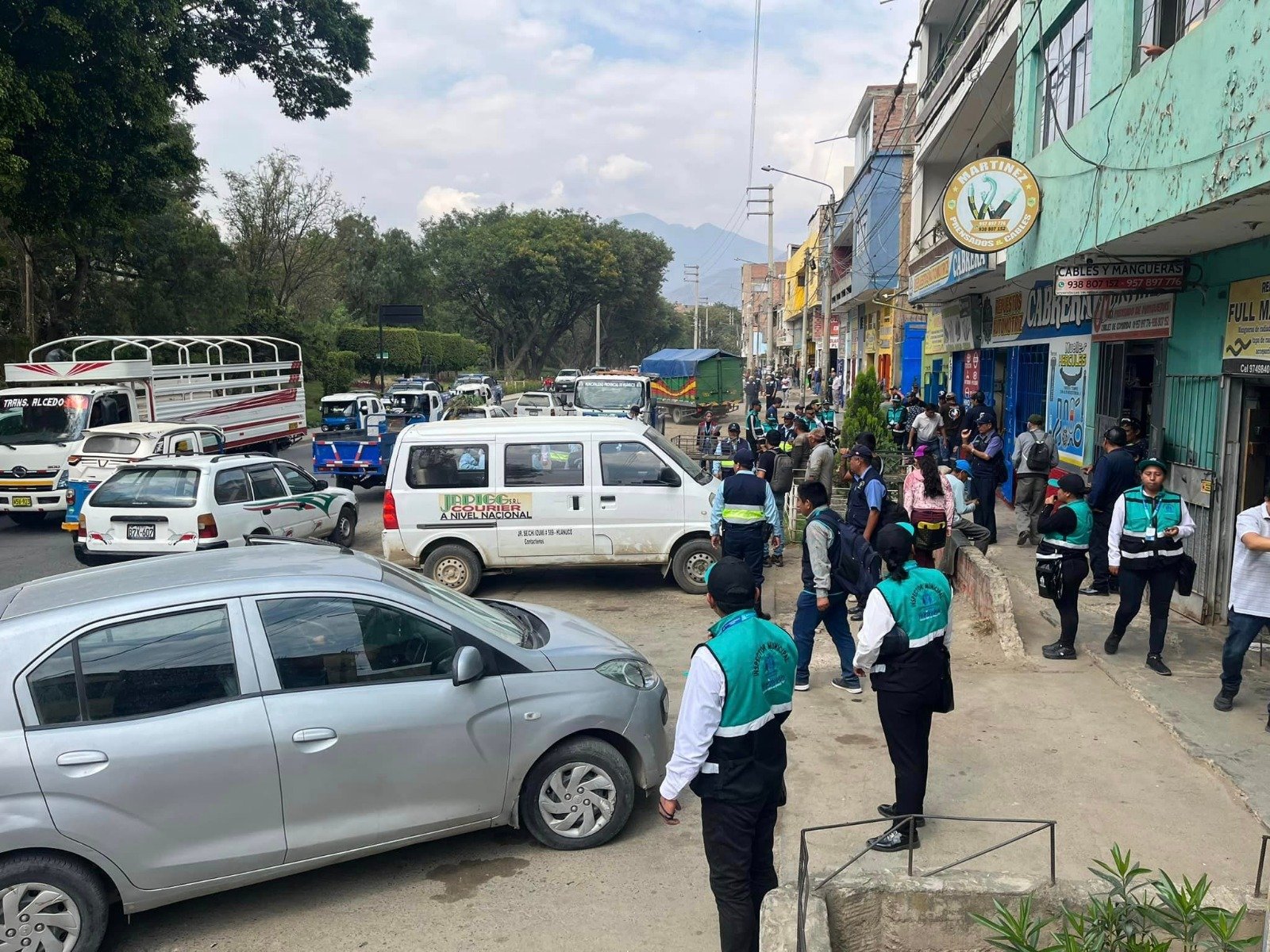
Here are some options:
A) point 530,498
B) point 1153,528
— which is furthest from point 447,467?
point 1153,528

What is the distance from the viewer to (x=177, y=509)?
1037cm

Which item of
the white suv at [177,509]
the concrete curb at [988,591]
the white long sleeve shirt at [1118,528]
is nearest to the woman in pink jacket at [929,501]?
the concrete curb at [988,591]

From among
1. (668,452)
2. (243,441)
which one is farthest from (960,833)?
(243,441)

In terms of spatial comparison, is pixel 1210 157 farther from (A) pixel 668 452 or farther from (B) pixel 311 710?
(B) pixel 311 710

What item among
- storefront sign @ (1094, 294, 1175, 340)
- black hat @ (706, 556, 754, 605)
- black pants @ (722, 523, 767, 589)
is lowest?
black pants @ (722, 523, 767, 589)

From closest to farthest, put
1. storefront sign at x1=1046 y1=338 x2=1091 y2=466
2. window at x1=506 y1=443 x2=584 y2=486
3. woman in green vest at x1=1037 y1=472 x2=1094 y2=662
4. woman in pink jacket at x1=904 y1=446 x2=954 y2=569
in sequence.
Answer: woman in green vest at x1=1037 y1=472 x2=1094 y2=662, woman in pink jacket at x1=904 y1=446 x2=954 y2=569, window at x1=506 y1=443 x2=584 y2=486, storefront sign at x1=1046 y1=338 x2=1091 y2=466

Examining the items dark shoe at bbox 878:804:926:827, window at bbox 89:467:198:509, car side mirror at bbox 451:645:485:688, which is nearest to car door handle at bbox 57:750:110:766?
car side mirror at bbox 451:645:485:688

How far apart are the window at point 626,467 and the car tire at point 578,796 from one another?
220 inches

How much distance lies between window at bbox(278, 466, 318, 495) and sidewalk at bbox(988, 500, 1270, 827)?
835cm

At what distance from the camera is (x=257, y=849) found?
4.27 m

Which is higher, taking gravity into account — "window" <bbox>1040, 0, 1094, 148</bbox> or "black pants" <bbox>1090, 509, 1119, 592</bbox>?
"window" <bbox>1040, 0, 1094, 148</bbox>

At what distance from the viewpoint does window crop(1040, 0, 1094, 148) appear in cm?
1030

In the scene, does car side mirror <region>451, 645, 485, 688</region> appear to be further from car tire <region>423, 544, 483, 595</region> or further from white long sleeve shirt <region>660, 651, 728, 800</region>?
car tire <region>423, 544, 483, 595</region>

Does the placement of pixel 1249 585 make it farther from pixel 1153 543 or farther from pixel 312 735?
pixel 312 735
